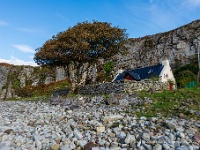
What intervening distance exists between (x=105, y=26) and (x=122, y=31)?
5.95 feet

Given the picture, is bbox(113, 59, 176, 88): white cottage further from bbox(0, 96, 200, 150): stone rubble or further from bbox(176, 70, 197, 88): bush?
bbox(0, 96, 200, 150): stone rubble

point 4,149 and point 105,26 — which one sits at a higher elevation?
point 105,26

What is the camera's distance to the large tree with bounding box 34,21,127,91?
20413mm

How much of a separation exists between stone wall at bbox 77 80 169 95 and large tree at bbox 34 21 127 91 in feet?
10.2

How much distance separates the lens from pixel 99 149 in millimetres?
6359

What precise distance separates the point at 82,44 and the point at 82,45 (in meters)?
0.08

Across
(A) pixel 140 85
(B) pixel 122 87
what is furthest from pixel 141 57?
(B) pixel 122 87

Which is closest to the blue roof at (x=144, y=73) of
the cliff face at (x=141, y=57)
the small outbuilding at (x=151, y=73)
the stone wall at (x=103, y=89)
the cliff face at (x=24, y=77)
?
the small outbuilding at (x=151, y=73)

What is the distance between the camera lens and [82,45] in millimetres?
19875

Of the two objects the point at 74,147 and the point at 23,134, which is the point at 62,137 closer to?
the point at 74,147

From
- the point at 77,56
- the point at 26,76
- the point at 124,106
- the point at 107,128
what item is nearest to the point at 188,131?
the point at 107,128

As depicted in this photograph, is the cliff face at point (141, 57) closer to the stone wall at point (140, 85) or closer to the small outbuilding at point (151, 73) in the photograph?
the small outbuilding at point (151, 73)

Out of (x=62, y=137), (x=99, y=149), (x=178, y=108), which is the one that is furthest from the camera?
(x=178, y=108)

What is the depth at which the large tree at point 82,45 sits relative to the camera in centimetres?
2041
